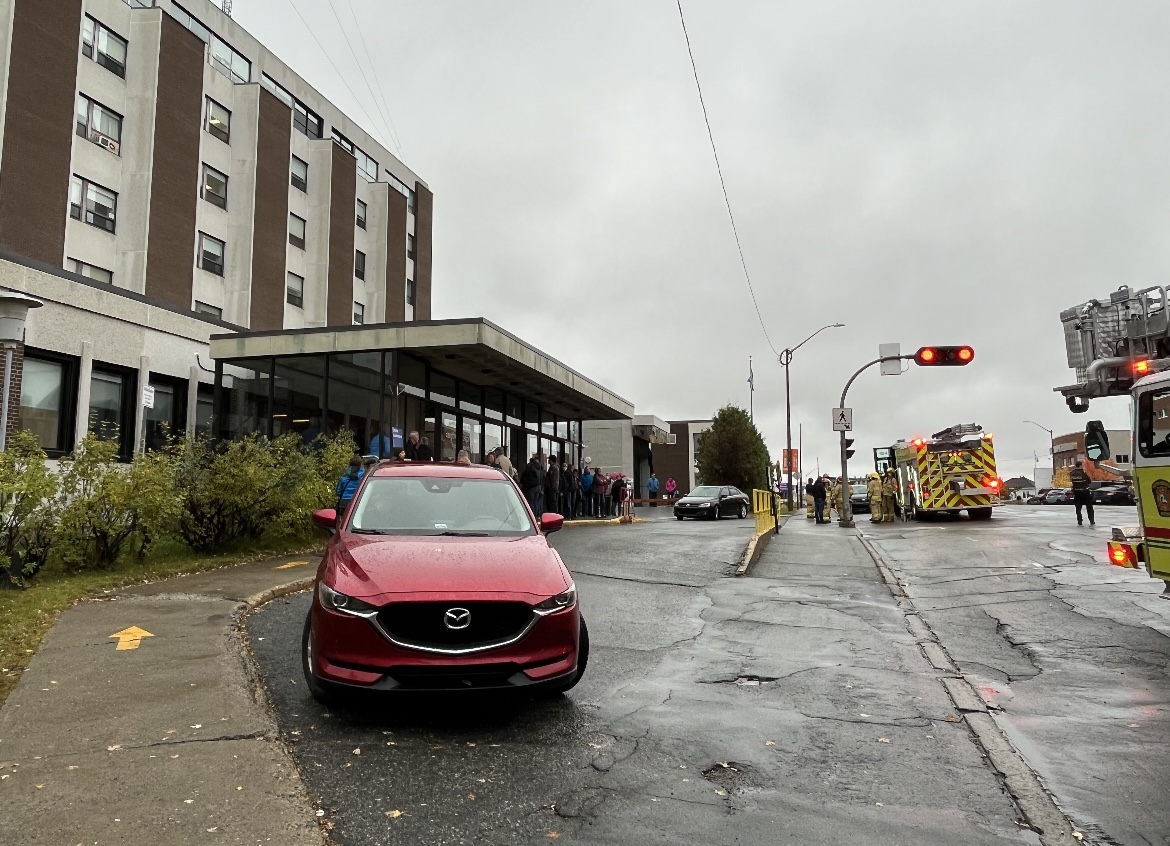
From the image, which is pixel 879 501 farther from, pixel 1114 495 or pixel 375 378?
pixel 1114 495

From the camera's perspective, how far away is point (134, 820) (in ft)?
12.0

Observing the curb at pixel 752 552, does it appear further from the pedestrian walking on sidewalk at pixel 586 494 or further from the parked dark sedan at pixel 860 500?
the parked dark sedan at pixel 860 500

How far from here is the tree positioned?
53.2 meters

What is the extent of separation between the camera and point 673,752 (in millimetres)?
4875

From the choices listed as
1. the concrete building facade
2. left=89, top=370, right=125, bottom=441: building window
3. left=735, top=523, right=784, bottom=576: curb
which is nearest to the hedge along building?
left=89, top=370, right=125, bottom=441: building window

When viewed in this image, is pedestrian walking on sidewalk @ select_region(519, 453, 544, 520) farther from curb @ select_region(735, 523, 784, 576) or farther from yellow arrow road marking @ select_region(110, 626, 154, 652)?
yellow arrow road marking @ select_region(110, 626, 154, 652)

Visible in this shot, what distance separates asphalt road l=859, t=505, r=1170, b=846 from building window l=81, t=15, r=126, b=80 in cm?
2876

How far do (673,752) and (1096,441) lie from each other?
5696 millimetres

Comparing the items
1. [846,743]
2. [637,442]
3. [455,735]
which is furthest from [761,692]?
[637,442]

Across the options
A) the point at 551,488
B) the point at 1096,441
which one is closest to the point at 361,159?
the point at 551,488

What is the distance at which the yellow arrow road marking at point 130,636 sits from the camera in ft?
22.0

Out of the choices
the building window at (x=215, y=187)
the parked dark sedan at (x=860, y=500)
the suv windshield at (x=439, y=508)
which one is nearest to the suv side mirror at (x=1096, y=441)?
the suv windshield at (x=439, y=508)

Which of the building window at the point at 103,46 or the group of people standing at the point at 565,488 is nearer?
the group of people standing at the point at 565,488

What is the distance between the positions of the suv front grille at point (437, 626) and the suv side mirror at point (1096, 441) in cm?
615
